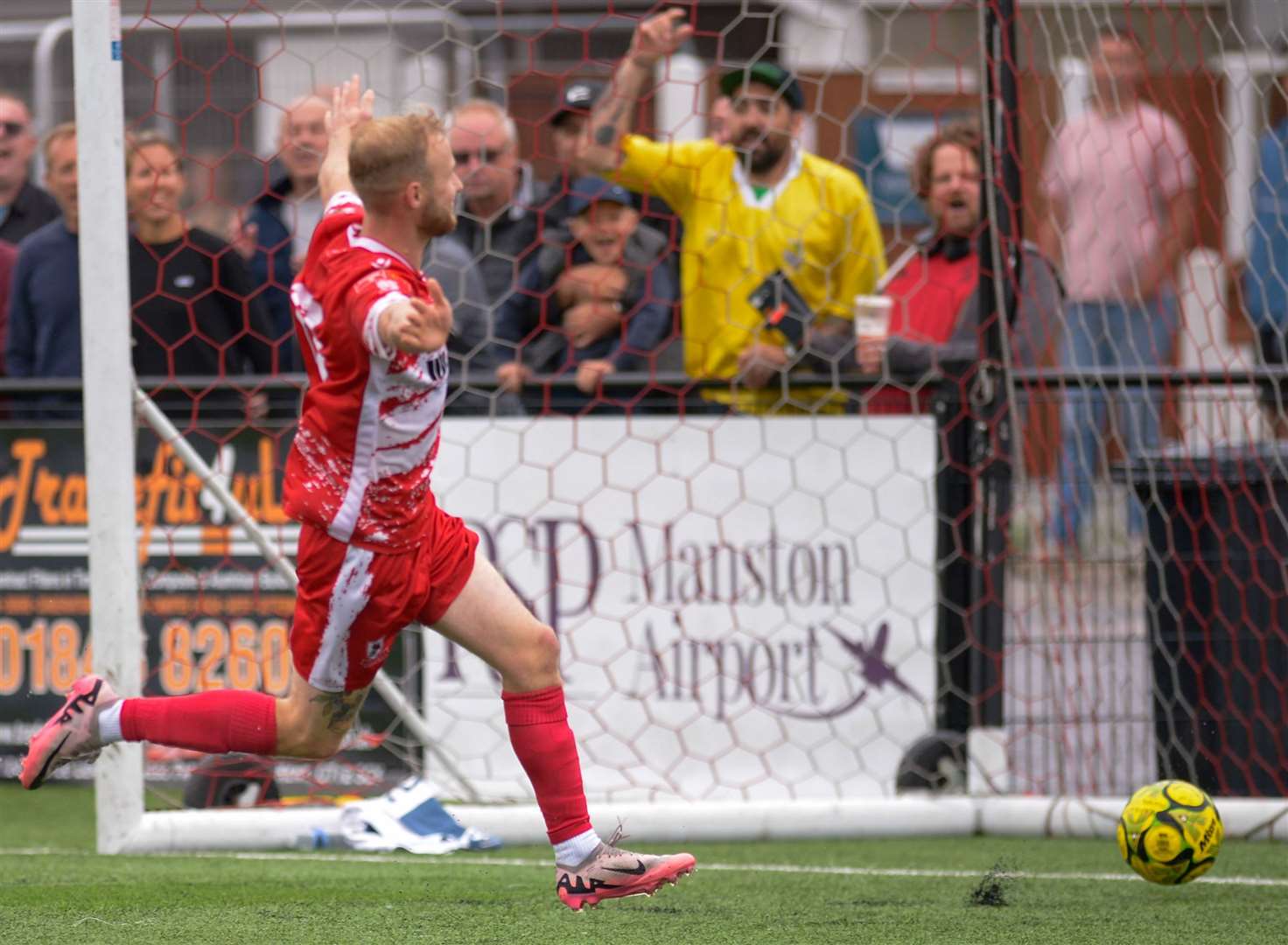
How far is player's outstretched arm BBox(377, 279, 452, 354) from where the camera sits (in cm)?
Answer: 377

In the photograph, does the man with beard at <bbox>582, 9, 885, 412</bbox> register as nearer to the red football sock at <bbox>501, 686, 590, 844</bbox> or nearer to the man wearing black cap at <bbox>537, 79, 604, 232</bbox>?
the man wearing black cap at <bbox>537, 79, 604, 232</bbox>

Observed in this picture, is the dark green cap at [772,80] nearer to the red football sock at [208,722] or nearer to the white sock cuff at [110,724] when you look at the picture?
the red football sock at [208,722]

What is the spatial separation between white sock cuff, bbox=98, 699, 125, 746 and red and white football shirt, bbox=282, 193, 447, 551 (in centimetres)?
70

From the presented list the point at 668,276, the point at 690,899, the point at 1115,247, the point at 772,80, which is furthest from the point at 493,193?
the point at 690,899

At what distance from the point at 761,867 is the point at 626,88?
2.42 metres

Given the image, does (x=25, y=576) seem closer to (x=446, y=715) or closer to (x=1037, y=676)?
(x=446, y=715)

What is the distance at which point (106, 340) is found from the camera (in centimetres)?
557

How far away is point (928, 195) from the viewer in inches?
266

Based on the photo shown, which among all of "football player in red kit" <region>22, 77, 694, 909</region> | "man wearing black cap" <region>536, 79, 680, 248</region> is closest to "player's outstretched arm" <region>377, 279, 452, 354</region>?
"football player in red kit" <region>22, 77, 694, 909</region>

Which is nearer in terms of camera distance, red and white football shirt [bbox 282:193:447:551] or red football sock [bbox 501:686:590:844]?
red and white football shirt [bbox 282:193:447:551]

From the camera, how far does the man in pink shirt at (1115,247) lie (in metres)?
6.59

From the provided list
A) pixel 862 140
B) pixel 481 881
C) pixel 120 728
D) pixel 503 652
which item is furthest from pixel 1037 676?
pixel 862 140

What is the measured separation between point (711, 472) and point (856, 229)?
0.99 m

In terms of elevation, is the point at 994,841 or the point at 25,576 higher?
the point at 25,576
